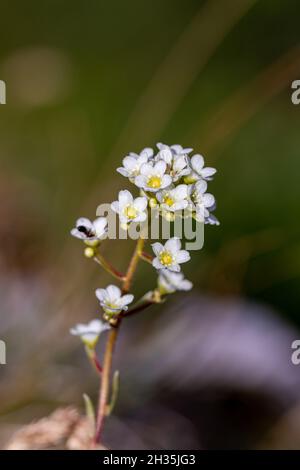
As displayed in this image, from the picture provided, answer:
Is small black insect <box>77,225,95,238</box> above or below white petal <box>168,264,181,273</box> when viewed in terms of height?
above

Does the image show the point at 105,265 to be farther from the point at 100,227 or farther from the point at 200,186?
the point at 200,186

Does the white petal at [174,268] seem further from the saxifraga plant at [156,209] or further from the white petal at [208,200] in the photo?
the white petal at [208,200]

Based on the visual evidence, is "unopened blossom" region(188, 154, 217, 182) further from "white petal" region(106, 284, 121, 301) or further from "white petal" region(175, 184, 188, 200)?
"white petal" region(106, 284, 121, 301)

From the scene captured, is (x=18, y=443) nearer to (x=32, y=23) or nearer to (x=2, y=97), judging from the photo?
(x=2, y=97)

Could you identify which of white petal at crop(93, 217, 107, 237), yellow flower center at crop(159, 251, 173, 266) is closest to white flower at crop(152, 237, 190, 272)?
yellow flower center at crop(159, 251, 173, 266)

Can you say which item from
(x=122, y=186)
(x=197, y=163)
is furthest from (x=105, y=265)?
(x=122, y=186)
